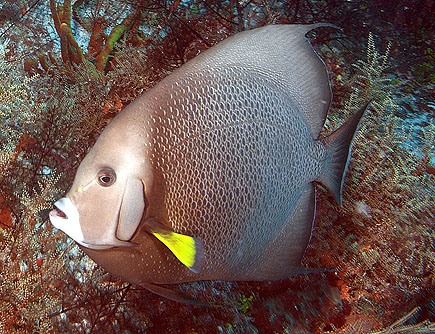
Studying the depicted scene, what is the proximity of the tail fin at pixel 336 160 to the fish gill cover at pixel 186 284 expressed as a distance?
0.83 m

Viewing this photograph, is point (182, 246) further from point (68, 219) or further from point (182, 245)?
point (68, 219)

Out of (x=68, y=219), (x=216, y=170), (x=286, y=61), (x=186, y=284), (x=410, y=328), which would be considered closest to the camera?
(x=68, y=219)

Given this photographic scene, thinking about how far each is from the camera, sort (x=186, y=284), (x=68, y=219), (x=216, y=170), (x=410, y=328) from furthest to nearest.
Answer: (x=186, y=284) → (x=410, y=328) → (x=216, y=170) → (x=68, y=219)

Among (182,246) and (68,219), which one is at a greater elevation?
(68,219)

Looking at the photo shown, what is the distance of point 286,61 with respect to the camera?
1.30 m

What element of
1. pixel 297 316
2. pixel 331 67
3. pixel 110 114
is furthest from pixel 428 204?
pixel 110 114

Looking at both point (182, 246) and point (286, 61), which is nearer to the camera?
point (182, 246)

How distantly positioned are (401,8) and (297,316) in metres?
3.69

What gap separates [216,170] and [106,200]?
388 millimetres

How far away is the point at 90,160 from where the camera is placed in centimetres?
100

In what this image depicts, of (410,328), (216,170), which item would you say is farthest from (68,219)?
(410,328)

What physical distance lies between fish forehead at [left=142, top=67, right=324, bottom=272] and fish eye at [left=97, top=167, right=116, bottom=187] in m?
0.15

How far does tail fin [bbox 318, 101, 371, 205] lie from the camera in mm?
1342

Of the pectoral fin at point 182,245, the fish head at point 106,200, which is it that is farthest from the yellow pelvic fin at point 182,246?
the fish head at point 106,200
